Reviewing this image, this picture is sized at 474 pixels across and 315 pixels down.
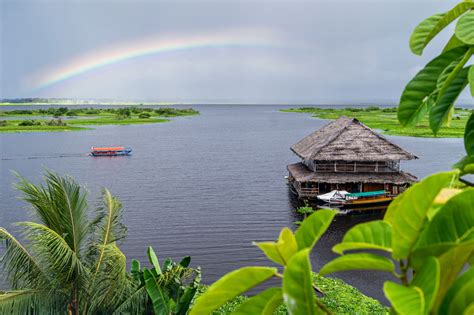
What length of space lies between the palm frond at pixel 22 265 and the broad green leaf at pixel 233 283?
6.22 meters

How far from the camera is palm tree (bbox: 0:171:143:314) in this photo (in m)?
6.01

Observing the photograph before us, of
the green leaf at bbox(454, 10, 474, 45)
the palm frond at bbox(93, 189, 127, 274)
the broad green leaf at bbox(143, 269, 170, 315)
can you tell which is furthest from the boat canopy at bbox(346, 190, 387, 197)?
the green leaf at bbox(454, 10, 474, 45)

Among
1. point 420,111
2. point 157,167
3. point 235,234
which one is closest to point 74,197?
point 420,111

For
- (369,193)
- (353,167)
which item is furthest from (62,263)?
(353,167)

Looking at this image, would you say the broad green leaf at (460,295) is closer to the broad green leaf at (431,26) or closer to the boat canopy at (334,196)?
the broad green leaf at (431,26)

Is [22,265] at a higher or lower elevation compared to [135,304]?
higher

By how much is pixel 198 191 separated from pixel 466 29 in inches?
917

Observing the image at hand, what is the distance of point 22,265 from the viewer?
628cm

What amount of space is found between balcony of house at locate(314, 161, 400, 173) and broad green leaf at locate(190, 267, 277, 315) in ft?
67.2

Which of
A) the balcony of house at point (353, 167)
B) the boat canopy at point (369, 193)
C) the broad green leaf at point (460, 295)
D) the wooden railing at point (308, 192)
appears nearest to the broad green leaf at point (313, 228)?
the broad green leaf at point (460, 295)

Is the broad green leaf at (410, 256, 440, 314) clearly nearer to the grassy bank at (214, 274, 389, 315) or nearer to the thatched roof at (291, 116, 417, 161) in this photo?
the grassy bank at (214, 274, 389, 315)

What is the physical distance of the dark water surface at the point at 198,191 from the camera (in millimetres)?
15156

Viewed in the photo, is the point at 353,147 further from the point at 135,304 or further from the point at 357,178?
the point at 135,304

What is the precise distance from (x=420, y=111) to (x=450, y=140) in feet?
A: 181
